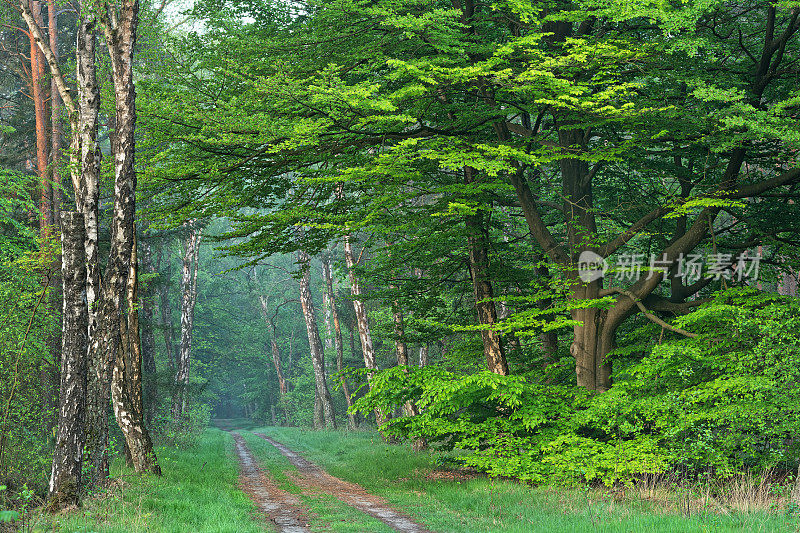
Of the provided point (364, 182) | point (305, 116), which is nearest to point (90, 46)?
point (305, 116)

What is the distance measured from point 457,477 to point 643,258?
21.8 ft

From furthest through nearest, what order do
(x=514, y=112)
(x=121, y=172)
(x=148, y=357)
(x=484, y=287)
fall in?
(x=148, y=357), (x=484, y=287), (x=514, y=112), (x=121, y=172)

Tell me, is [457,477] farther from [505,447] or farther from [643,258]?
[643,258]

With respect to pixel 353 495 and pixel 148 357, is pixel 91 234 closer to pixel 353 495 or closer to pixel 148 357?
pixel 353 495

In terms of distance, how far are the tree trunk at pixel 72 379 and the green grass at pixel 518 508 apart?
527 cm

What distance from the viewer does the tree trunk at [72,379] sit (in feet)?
29.9

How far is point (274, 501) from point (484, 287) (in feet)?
21.8

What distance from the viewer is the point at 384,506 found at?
10836 mm

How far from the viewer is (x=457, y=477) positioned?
13.5 metres

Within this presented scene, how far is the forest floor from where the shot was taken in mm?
8039

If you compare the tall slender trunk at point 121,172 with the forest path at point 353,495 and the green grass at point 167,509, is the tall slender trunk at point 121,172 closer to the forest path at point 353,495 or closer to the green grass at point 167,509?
the green grass at point 167,509

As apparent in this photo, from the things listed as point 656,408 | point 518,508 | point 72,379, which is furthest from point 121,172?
point 656,408

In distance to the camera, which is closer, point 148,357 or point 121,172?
point 121,172

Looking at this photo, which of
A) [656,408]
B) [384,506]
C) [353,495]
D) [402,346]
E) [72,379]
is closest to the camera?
[72,379]
